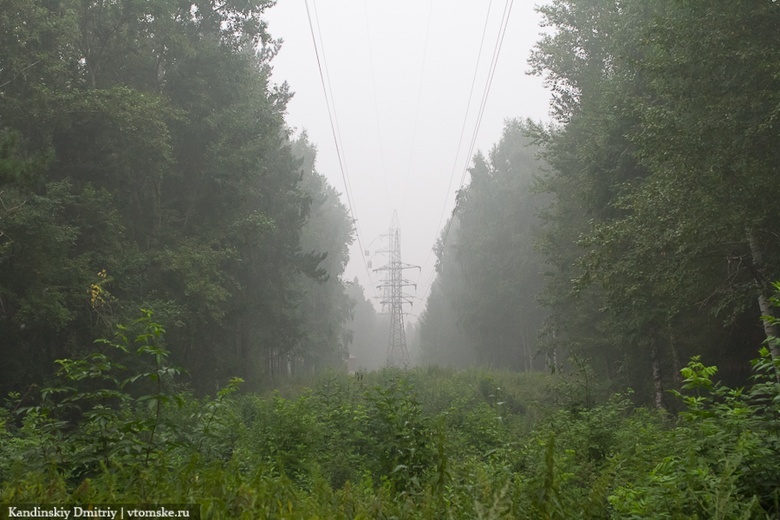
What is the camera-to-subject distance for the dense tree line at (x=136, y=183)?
536 inches

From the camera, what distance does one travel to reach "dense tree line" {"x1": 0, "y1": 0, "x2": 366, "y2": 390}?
44.7 ft

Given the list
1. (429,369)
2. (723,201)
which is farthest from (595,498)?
(429,369)

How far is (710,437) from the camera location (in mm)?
4199

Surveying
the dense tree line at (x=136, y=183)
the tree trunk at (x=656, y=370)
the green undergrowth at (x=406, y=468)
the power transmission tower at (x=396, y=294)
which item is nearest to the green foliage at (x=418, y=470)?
the green undergrowth at (x=406, y=468)

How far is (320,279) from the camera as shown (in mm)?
28188

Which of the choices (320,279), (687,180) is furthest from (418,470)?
(320,279)

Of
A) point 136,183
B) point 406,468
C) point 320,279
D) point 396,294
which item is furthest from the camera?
point 396,294

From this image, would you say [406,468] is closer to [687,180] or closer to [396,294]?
[687,180]

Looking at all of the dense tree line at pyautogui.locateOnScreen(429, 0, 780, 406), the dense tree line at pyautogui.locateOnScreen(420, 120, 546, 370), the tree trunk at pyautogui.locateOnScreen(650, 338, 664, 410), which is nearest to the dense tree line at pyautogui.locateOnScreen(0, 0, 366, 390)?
the dense tree line at pyautogui.locateOnScreen(429, 0, 780, 406)

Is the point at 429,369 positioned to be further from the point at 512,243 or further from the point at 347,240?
the point at 347,240

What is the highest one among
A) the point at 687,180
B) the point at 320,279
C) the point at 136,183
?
the point at 136,183

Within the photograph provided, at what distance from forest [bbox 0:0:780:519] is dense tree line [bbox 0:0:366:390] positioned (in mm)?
99

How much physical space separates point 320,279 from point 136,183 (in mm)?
11234

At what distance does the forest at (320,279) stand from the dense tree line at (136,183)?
3.9 inches
